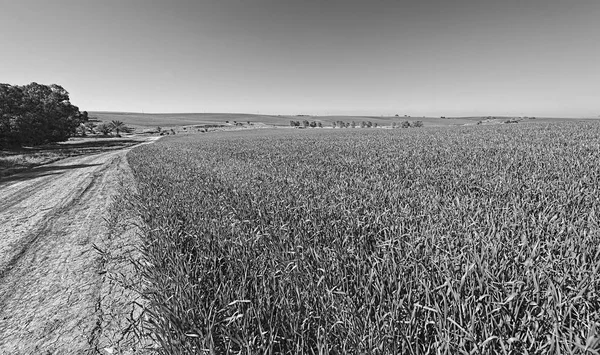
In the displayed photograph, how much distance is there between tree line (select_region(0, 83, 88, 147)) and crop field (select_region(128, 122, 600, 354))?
148 feet

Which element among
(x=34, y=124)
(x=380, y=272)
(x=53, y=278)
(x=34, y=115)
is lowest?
(x=53, y=278)

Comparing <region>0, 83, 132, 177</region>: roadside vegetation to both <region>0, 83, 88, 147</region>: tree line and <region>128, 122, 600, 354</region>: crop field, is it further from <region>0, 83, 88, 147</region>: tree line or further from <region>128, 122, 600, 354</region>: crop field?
<region>128, 122, 600, 354</region>: crop field

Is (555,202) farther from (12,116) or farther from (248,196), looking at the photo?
(12,116)

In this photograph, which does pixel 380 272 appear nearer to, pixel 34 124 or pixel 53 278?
pixel 53 278

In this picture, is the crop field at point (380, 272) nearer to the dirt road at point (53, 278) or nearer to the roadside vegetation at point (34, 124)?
the dirt road at point (53, 278)

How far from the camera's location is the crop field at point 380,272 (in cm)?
178

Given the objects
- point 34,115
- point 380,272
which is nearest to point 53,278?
point 380,272

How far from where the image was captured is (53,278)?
14.3ft

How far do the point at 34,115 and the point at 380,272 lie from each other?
178 feet

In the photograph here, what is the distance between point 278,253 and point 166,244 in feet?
5.90

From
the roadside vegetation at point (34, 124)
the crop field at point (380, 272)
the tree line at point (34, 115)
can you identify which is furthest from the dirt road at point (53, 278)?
the tree line at point (34, 115)

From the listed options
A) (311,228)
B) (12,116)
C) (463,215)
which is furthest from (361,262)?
(12,116)

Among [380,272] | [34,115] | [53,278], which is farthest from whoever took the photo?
[34,115]

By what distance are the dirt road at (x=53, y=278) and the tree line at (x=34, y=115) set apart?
123ft
